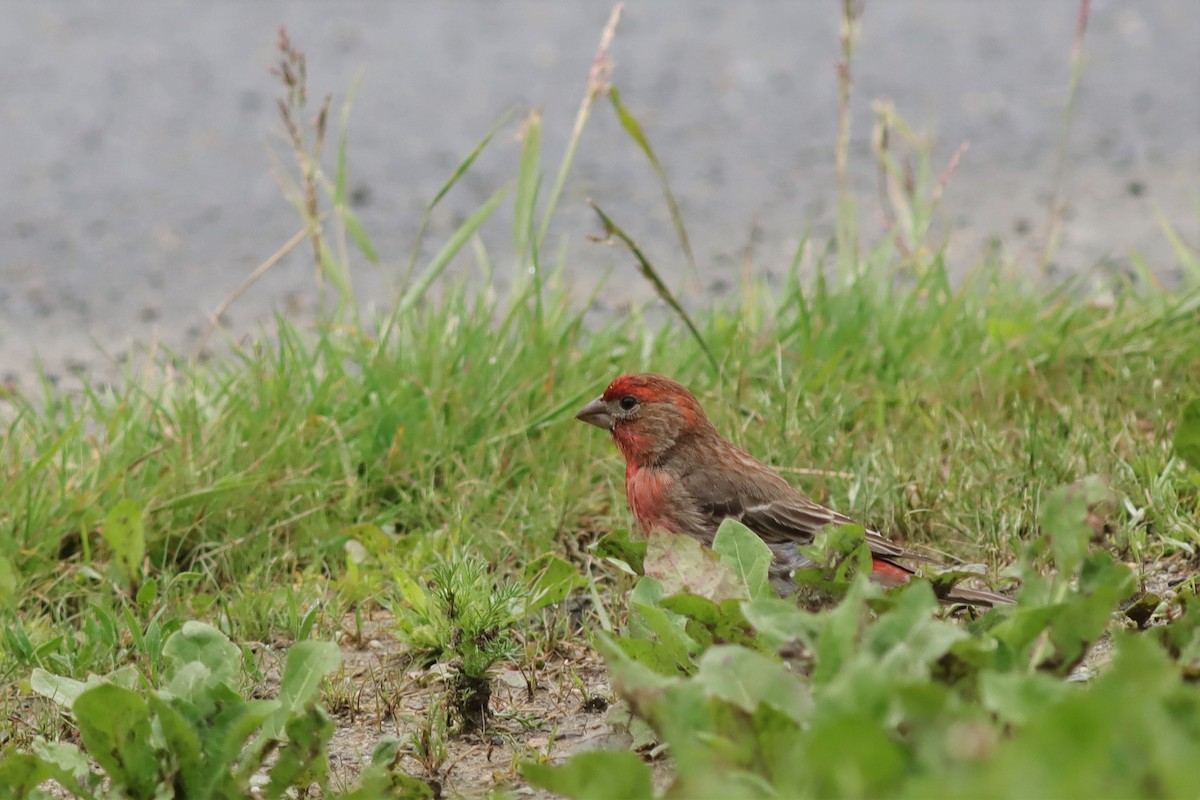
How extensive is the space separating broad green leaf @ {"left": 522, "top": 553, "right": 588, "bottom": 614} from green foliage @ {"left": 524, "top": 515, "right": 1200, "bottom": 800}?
0.64 metres

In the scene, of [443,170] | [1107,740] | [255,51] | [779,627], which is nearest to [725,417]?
[779,627]

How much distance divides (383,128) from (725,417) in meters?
5.63

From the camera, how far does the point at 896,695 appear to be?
245 centimetres

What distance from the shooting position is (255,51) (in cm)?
1138

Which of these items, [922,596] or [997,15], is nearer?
[922,596]

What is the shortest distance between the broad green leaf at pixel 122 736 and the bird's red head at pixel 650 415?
1.98m

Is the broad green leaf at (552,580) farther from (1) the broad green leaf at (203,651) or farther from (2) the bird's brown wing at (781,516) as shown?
(1) the broad green leaf at (203,651)

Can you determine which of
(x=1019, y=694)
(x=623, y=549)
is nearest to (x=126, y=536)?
(x=623, y=549)

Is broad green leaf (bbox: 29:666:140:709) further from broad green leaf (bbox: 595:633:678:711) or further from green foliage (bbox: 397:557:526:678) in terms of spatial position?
broad green leaf (bbox: 595:633:678:711)

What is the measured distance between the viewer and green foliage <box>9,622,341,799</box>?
118 inches

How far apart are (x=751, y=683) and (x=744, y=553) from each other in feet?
2.59

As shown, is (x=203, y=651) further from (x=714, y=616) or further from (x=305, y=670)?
(x=714, y=616)

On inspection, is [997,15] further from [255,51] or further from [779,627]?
[779,627]

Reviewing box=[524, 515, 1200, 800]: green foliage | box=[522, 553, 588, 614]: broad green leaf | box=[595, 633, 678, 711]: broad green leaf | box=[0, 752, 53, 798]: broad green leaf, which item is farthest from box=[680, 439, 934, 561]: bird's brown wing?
box=[0, 752, 53, 798]: broad green leaf
